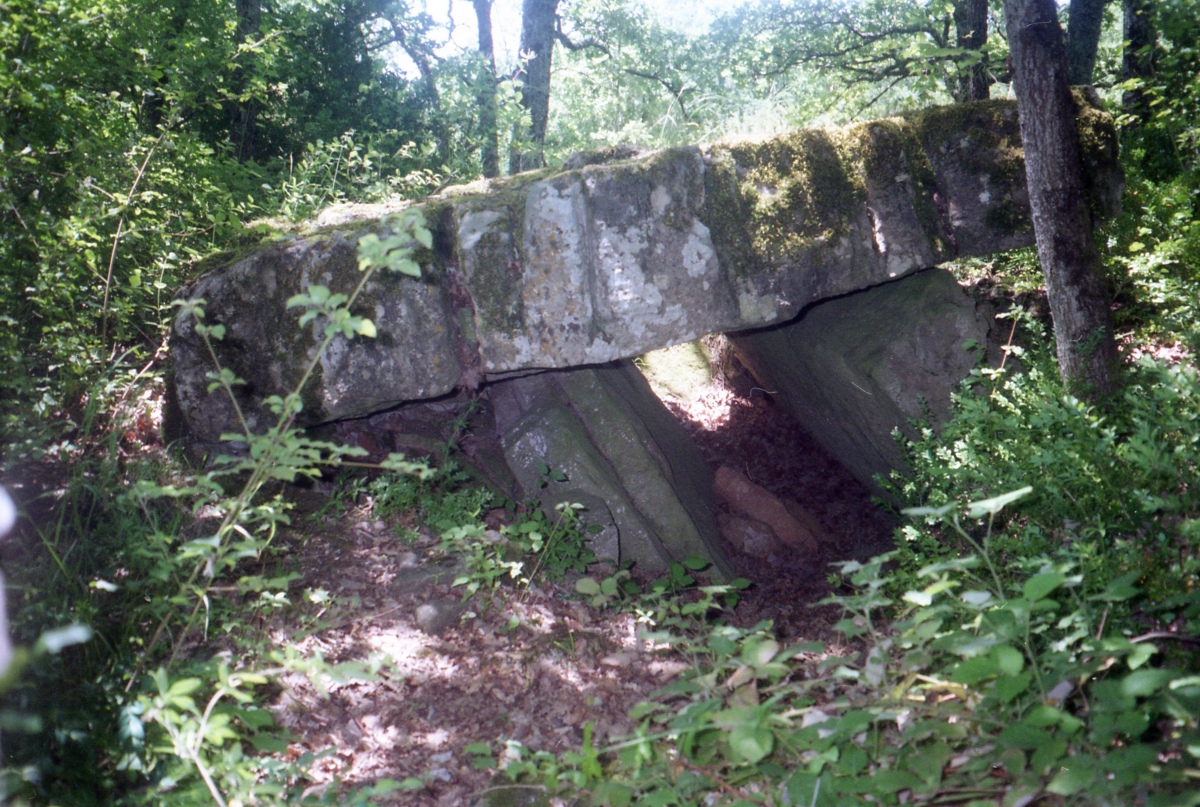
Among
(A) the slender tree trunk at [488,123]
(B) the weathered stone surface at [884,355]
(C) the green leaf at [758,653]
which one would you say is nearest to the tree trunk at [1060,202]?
(B) the weathered stone surface at [884,355]

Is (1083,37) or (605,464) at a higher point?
(1083,37)

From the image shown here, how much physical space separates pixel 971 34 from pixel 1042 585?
216 inches

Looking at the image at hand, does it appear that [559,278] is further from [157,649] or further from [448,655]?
[157,649]

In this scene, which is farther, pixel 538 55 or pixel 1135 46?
pixel 538 55

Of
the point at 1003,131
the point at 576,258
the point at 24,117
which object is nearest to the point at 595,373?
the point at 576,258

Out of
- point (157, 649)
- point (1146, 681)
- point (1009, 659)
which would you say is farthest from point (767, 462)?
point (157, 649)

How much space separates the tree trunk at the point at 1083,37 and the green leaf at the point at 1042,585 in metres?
5.76

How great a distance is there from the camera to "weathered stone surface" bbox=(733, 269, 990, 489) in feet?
14.5

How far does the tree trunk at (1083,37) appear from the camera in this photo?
6.14 metres

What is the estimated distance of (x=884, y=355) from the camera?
448 centimetres

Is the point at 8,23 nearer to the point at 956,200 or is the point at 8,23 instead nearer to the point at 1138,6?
the point at 956,200

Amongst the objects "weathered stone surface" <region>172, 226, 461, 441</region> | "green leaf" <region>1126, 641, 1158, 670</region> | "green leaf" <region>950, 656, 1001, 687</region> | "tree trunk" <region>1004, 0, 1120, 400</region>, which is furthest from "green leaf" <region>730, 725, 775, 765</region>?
"tree trunk" <region>1004, 0, 1120, 400</region>

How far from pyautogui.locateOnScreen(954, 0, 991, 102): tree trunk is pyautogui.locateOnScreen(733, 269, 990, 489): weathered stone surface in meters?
1.83

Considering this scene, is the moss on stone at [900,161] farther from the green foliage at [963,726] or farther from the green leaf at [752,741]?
the green leaf at [752,741]
